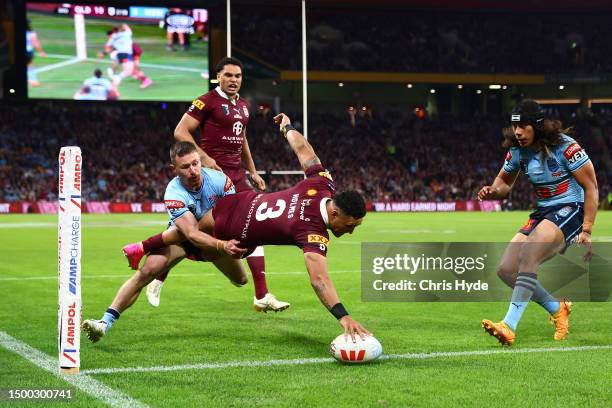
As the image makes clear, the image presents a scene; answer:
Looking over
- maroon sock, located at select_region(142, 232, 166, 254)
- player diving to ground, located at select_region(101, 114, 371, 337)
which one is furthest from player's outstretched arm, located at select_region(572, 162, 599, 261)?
maroon sock, located at select_region(142, 232, 166, 254)

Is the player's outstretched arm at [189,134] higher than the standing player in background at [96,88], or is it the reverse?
the player's outstretched arm at [189,134]

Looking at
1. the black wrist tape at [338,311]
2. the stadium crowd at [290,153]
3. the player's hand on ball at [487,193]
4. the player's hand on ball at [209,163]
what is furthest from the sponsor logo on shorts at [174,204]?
the stadium crowd at [290,153]

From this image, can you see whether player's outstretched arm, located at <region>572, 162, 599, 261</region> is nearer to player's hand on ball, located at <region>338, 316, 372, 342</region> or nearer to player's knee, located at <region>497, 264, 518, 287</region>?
player's knee, located at <region>497, 264, 518, 287</region>

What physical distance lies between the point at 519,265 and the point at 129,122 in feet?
139

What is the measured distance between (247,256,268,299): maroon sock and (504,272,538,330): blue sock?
2659mm

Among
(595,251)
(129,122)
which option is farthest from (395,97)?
(595,251)

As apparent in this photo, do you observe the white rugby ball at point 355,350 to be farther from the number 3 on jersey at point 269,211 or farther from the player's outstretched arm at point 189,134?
the player's outstretched arm at point 189,134

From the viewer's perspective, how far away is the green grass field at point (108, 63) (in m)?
38.2

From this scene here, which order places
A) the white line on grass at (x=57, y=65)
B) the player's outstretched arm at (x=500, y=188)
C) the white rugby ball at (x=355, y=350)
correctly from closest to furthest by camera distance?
1. the white rugby ball at (x=355, y=350)
2. the player's outstretched arm at (x=500, y=188)
3. the white line on grass at (x=57, y=65)

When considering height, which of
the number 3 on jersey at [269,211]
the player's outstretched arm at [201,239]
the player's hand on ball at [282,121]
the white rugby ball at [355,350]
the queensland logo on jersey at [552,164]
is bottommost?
the white rugby ball at [355,350]

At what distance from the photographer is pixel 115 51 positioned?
38531mm

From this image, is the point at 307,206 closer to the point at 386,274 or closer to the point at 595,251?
the point at 386,274

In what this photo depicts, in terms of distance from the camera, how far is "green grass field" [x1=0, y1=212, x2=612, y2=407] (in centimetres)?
498

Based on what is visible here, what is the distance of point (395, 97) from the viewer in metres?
55.9
